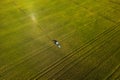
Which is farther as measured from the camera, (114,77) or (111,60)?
(111,60)

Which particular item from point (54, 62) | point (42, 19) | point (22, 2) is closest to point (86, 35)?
point (54, 62)

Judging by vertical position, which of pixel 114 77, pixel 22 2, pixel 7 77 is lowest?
pixel 114 77

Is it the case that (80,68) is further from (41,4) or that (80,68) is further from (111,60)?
(41,4)

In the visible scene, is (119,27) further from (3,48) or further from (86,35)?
(3,48)

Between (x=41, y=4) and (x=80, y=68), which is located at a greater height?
(x=41, y=4)

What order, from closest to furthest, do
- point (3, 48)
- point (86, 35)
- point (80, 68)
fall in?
point (80, 68) < point (3, 48) < point (86, 35)

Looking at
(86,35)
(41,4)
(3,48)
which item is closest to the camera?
(3,48)
